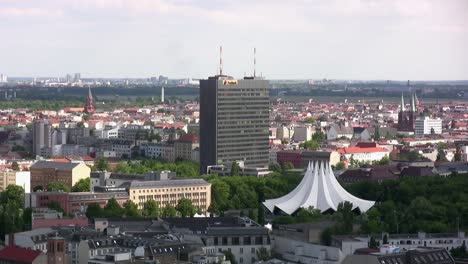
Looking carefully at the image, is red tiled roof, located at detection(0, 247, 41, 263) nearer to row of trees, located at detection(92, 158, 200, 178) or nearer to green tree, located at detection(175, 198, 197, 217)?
green tree, located at detection(175, 198, 197, 217)

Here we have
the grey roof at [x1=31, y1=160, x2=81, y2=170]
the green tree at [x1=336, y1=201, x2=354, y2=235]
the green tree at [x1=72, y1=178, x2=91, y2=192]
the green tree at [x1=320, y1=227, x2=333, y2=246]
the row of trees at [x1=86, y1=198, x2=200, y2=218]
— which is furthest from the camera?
the grey roof at [x1=31, y1=160, x2=81, y2=170]

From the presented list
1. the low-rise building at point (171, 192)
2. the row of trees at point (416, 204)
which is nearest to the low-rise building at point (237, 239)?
the row of trees at point (416, 204)

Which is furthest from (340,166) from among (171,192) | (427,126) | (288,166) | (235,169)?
(427,126)

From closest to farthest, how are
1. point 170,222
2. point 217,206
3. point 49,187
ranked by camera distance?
point 170,222 → point 217,206 → point 49,187

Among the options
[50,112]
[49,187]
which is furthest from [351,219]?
[50,112]

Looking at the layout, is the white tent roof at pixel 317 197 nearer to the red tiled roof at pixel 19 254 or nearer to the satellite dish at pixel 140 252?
the satellite dish at pixel 140 252

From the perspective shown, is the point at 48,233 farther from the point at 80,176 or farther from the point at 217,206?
the point at 80,176

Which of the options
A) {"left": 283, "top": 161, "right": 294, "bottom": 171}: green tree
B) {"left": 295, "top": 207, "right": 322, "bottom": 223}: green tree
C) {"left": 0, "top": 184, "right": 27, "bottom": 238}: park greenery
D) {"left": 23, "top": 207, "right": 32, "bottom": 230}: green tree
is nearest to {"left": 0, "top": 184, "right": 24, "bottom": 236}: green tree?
{"left": 0, "top": 184, "right": 27, "bottom": 238}: park greenery

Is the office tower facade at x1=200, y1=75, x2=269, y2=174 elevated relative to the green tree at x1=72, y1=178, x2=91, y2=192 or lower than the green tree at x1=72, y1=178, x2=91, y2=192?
elevated
